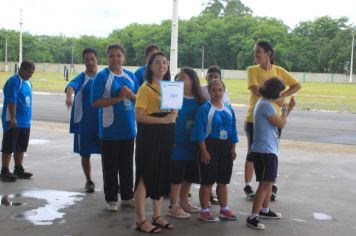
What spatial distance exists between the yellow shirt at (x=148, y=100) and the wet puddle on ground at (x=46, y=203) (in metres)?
1.64

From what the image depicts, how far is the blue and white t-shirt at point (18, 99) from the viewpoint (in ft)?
24.1

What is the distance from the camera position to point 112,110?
5844 mm

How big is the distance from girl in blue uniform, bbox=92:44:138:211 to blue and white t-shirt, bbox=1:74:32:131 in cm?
205

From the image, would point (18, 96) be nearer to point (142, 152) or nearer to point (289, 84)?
point (142, 152)

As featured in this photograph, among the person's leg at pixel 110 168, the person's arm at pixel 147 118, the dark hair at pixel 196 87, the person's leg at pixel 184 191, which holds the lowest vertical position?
the person's leg at pixel 184 191

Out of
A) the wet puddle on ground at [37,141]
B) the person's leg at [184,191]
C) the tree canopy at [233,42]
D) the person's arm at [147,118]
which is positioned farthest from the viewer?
the tree canopy at [233,42]

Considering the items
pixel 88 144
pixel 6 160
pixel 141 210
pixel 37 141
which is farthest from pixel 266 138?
pixel 37 141

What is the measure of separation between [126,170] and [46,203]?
3.60 feet

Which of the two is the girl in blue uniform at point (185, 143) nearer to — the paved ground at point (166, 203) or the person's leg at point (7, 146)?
the paved ground at point (166, 203)

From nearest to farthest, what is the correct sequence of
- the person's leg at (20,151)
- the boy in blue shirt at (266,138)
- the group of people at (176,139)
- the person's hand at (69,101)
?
the group of people at (176,139) < the boy in blue shirt at (266,138) < the person's hand at (69,101) < the person's leg at (20,151)

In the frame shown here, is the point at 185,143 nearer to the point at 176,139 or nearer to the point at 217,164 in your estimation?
the point at 176,139

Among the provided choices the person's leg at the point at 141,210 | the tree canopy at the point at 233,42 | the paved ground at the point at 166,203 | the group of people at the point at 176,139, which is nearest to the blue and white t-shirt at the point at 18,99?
the paved ground at the point at 166,203

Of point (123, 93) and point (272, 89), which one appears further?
point (123, 93)

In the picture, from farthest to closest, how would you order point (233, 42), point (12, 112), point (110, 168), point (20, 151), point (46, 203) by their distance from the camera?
point (233, 42) → point (20, 151) → point (12, 112) → point (46, 203) → point (110, 168)
